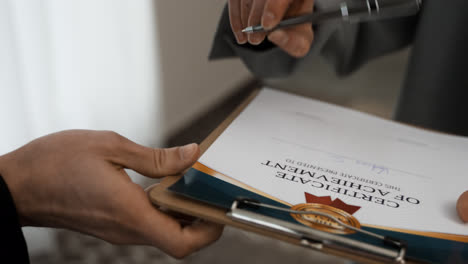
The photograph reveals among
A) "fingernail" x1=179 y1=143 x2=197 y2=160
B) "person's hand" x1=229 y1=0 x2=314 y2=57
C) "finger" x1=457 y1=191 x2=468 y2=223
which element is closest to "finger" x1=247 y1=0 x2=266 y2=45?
"person's hand" x1=229 y1=0 x2=314 y2=57

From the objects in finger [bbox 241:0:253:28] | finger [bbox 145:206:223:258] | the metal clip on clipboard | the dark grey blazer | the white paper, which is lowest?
finger [bbox 145:206:223:258]

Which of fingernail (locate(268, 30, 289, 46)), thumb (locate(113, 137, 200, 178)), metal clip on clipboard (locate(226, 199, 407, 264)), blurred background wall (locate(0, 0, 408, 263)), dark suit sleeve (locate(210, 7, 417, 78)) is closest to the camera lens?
metal clip on clipboard (locate(226, 199, 407, 264))

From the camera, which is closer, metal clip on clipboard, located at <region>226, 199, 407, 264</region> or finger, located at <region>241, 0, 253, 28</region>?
metal clip on clipboard, located at <region>226, 199, 407, 264</region>

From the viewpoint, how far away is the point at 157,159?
20.3 inches

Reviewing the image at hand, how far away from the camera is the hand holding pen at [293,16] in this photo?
51 centimetres

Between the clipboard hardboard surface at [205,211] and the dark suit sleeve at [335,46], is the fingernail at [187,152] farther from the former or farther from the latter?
the dark suit sleeve at [335,46]

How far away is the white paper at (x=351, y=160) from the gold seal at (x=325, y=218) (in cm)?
1

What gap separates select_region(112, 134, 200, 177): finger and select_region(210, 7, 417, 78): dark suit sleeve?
0.89 ft

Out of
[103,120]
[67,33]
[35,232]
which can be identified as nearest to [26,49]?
[67,33]

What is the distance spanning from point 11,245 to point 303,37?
1.61 feet

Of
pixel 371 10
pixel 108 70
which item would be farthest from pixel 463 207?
pixel 108 70

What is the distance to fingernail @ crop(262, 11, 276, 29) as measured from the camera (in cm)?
56

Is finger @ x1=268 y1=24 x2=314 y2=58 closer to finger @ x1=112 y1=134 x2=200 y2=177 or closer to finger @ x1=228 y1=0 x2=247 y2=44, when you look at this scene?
finger @ x1=228 y1=0 x2=247 y2=44

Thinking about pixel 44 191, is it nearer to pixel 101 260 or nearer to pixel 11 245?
pixel 11 245
